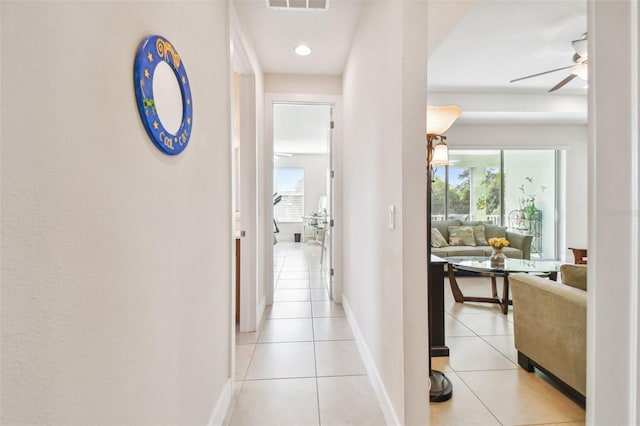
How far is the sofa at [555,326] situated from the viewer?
168 cm

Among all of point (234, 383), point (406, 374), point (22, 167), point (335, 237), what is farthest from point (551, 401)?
point (22, 167)

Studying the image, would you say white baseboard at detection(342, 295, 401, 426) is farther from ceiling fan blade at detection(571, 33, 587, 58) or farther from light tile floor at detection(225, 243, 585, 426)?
ceiling fan blade at detection(571, 33, 587, 58)

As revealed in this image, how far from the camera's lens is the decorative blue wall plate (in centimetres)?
84

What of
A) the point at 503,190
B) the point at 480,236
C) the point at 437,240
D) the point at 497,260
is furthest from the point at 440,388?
the point at 503,190

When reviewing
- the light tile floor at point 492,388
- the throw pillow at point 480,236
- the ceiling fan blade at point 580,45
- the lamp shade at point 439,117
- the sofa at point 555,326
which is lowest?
the light tile floor at point 492,388

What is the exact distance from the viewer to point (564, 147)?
572 centimetres

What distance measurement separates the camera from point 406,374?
4.38ft

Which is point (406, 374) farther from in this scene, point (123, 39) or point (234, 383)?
point (123, 39)

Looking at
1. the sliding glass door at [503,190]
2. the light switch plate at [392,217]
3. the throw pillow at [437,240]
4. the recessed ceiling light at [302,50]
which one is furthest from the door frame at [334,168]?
the sliding glass door at [503,190]

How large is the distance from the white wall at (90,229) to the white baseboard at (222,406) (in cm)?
35

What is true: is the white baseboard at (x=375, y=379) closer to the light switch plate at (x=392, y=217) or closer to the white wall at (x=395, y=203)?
the white wall at (x=395, y=203)

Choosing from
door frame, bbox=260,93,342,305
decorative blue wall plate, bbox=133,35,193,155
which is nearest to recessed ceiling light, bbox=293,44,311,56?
door frame, bbox=260,93,342,305

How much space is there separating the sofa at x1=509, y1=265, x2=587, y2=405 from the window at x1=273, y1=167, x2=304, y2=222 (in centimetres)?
723

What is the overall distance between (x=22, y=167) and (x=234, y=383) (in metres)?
1.82
